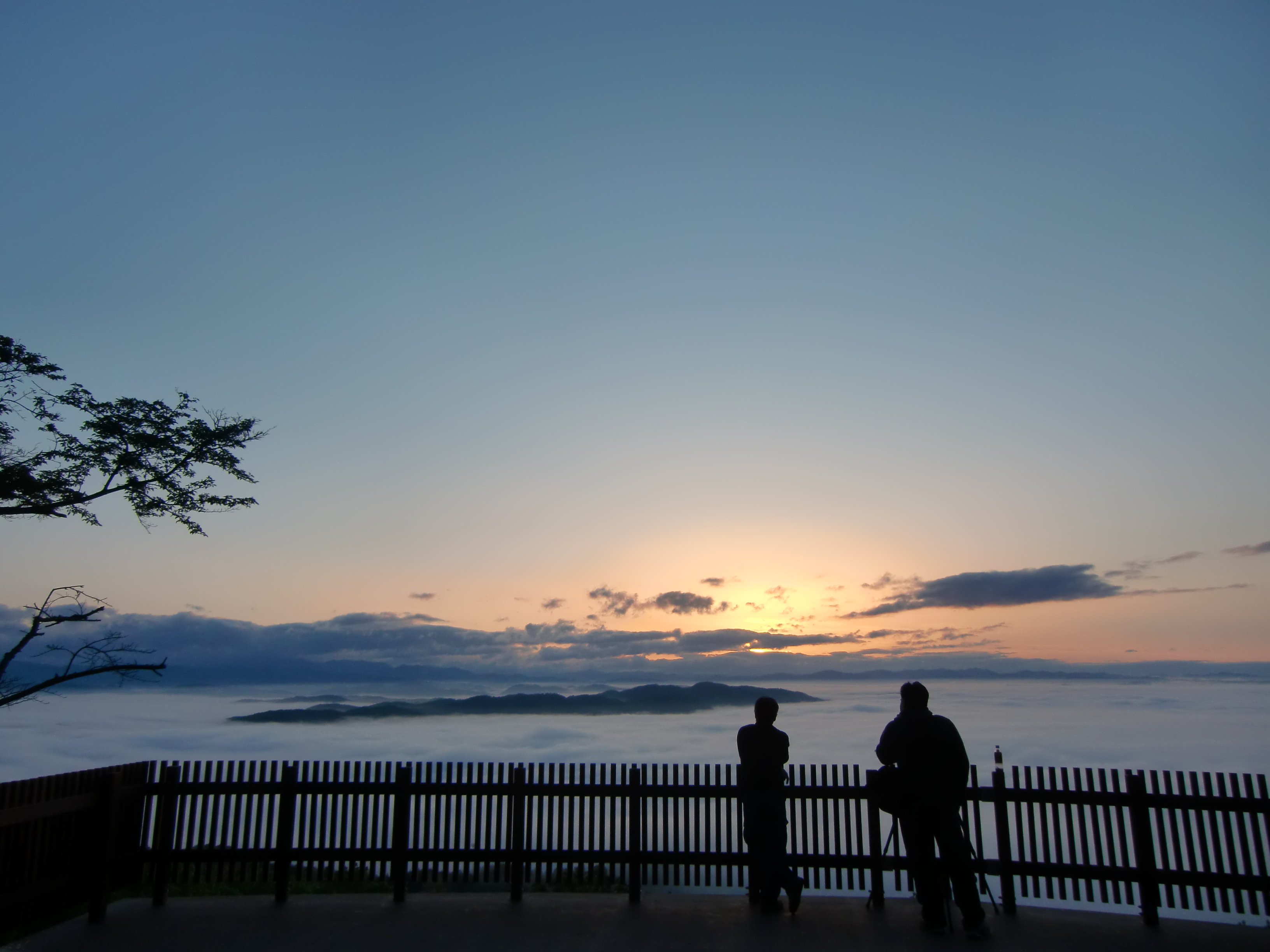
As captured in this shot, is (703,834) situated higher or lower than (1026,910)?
higher

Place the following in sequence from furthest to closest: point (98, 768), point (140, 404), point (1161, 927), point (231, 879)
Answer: point (140, 404) < point (231, 879) < point (98, 768) < point (1161, 927)

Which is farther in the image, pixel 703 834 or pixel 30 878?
pixel 703 834

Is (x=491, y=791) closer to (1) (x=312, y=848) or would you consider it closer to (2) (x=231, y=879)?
(1) (x=312, y=848)

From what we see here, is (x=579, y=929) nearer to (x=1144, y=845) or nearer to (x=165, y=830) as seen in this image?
(x=165, y=830)

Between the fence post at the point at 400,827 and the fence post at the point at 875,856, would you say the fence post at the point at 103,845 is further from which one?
the fence post at the point at 875,856

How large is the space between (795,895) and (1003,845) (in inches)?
93.2


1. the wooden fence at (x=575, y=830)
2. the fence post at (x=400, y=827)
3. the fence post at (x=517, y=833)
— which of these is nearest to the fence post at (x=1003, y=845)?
the wooden fence at (x=575, y=830)

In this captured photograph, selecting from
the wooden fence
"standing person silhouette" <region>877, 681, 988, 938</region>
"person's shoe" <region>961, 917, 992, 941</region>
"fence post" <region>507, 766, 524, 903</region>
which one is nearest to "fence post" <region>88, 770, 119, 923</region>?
the wooden fence

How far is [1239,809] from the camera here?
8062 mm

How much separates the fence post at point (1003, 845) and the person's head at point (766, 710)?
2.59m

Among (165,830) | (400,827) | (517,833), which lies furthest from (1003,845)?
(165,830)

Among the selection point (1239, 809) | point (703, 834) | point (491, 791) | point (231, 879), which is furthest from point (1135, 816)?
point (231, 879)

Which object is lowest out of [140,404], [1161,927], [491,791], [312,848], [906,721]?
[1161,927]

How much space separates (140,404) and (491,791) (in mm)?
9891
